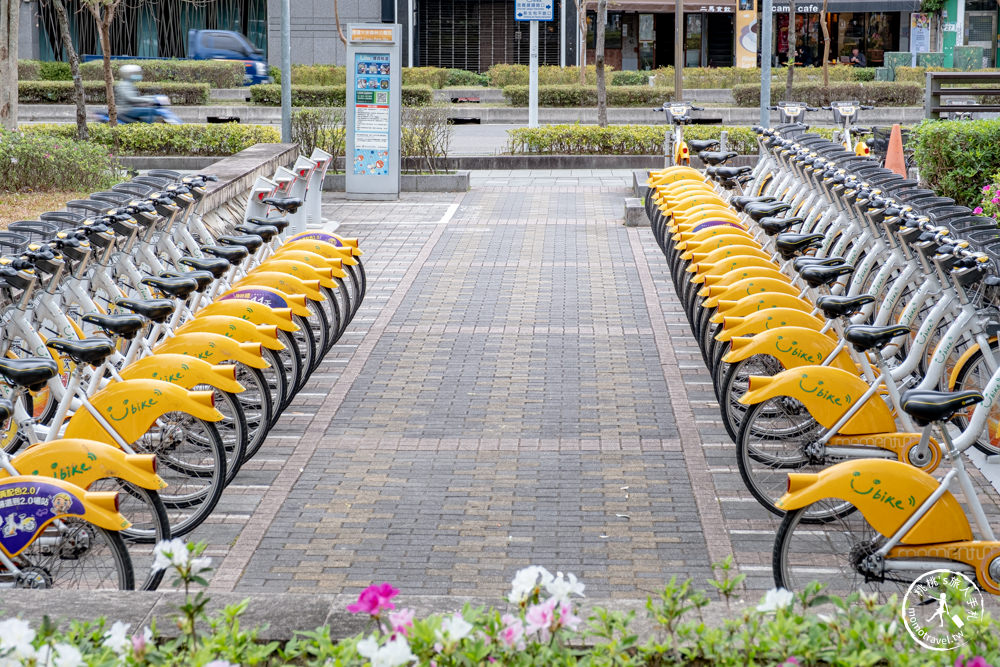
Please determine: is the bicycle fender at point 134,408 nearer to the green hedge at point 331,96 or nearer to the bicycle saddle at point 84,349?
the bicycle saddle at point 84,349

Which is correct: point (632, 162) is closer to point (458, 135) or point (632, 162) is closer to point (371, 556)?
point (458, 135)

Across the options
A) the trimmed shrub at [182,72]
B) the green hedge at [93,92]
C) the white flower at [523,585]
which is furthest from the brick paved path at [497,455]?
the trimmed shrub at [182,72]

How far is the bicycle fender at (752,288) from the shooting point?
675 centimetres

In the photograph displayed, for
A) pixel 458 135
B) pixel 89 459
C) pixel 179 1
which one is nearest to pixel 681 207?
pixel 89 459

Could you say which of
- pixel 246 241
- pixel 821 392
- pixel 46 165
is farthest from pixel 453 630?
pixel 46 165

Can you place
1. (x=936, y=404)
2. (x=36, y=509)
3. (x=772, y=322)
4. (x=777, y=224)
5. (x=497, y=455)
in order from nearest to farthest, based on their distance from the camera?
(x=36, y=509) → (x=936, y=404) → (x=772, y=322) → (x=497, y=455) → (x=777, y=224)

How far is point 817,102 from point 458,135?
9420 millimetres

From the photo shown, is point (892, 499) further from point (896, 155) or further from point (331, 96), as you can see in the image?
point (331, 96)

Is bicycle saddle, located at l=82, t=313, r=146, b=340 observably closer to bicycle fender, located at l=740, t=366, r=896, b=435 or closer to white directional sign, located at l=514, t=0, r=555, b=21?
bicycle fender, located at l=740, t=366, r=896, b=435

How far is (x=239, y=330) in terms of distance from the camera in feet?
20.4

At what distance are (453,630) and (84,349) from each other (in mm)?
2712

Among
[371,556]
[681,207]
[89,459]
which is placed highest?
[681,207]

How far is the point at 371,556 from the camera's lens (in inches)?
201

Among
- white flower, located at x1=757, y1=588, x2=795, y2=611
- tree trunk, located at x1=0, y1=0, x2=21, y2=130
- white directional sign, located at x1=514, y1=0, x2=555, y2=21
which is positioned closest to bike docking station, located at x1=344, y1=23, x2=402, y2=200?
tree trunk, located at x1=0, y1=0, x2=21, y2=130
